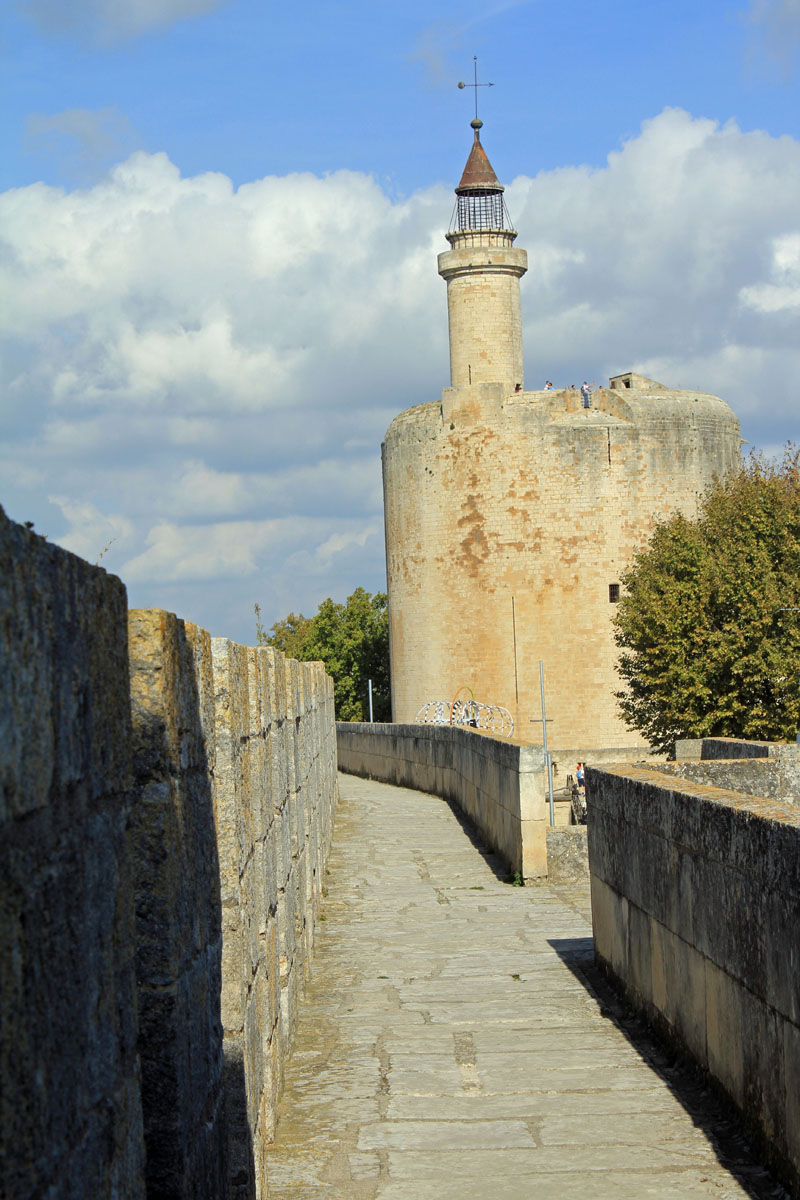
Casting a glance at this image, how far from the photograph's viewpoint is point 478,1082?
5.78 metres

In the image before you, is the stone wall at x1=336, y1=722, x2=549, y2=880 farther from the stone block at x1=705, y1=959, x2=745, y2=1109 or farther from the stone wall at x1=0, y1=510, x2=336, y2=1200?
the stone wall at x1=0, y1=510, x2=336, y2=1200

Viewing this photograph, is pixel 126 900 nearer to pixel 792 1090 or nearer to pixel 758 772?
pixel 792 1090

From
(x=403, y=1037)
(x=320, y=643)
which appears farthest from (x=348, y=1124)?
(x=320, y=643)

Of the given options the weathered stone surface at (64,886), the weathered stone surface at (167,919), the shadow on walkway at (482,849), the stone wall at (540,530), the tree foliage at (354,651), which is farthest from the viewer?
the tree foliage at (354,651)

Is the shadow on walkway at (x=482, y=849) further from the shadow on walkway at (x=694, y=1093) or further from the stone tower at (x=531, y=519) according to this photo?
the stone tower at (x=531, y=519)

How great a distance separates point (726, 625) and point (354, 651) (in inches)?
1266

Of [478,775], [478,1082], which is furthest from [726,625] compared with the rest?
[478,1082]

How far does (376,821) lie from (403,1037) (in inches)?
444

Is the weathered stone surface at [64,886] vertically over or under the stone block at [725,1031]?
over

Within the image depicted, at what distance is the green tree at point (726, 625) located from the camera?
28.6 m

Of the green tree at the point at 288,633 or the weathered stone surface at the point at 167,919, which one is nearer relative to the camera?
the weathered stone surface at the point at 167,919

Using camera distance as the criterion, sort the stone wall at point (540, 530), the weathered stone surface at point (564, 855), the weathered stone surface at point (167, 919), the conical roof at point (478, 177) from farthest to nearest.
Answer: the conical roof at point (478, 177), the stone wall at point (540, 530), the weathered stone surface at point (564, 855), the weathered stone surface at point (167, 919)

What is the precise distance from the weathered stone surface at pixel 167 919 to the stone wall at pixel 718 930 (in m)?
1.88

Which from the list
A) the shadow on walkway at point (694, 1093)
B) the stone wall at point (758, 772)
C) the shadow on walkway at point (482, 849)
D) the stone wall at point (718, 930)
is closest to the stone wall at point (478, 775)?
the shadow on walkway at point (482, 849)
